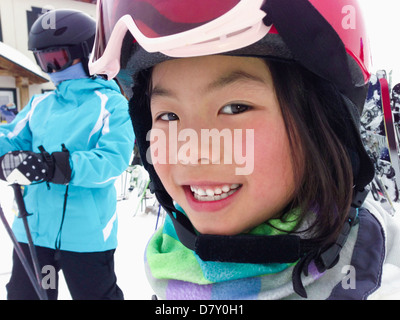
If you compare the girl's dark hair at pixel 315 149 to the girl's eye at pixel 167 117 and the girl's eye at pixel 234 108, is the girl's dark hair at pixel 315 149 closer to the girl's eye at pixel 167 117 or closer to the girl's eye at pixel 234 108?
the girl's eye at pixel 234 108

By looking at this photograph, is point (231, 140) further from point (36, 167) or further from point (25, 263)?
point (25, 263)

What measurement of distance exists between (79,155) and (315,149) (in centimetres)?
109

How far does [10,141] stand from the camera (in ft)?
4.93

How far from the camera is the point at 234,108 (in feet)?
1.92

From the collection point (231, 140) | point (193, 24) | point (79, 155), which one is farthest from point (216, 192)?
point (79, 155)

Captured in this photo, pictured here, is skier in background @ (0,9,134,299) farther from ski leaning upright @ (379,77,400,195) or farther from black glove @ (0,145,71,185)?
ski leaning upright @ (379,77,400,195)

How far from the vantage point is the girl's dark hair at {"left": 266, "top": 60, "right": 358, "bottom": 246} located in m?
0.59

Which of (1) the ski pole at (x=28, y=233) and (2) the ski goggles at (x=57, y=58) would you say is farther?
(2) the ski goggles at (x=57, y=58)

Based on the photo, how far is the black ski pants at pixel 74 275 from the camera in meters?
1.42

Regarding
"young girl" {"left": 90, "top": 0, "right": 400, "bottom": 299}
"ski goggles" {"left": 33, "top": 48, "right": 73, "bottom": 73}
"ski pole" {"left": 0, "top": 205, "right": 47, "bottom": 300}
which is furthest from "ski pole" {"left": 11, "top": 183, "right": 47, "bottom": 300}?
"young girl" {"left": 90, "top": 0, "right": 400, "bottom": 299}

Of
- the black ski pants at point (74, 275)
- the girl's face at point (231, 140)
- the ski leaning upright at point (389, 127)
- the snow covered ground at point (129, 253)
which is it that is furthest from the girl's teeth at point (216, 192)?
the ski leaning upright at point (389, 127)

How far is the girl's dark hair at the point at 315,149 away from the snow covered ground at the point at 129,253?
161cm

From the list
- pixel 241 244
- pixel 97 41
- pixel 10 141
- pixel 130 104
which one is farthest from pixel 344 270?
pixel 10 141

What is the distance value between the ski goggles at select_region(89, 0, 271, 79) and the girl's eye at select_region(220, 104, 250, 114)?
0.11 m
